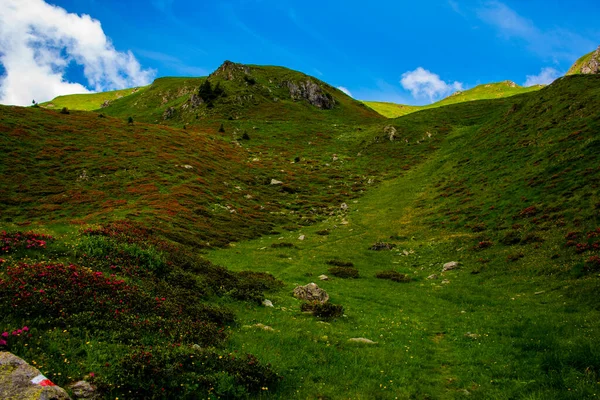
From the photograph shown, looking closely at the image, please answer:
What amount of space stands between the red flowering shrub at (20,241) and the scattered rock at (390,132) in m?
97.9

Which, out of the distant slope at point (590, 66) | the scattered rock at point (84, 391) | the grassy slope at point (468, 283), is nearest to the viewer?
the scattered rock at point (84, 391)

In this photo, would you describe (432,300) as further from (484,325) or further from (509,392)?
(509,392)

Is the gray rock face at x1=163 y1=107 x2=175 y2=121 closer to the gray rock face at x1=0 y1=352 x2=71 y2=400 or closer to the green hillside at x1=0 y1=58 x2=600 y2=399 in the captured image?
the green hillside at x1=0 y1=58 x2=600 y2=399

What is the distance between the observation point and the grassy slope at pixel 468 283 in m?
10.8

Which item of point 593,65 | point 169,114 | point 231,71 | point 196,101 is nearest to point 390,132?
point 196,101

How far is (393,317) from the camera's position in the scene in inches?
717

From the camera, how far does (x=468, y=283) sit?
23953mm

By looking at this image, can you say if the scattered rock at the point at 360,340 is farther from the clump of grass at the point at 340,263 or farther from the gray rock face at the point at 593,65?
the gray rock face at the point at 593,65

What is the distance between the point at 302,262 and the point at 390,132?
83309 millimetres

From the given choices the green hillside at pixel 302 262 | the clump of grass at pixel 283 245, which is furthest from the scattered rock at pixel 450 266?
the clump of grass at pixel 283 245

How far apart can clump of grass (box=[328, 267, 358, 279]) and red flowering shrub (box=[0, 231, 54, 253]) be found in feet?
67.6

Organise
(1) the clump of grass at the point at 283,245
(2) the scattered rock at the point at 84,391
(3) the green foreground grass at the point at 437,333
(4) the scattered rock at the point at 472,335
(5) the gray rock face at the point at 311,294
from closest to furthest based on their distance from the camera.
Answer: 1. (2) the scattered rock at the point at 84,391
2. (3) the green foreground grass at the point at 437,333
3. (4) the scattered rock at the point at 472,335
4. (5) the gray rock face at the point at 311,294
5. (1) the clump of grass at the point at 283,245

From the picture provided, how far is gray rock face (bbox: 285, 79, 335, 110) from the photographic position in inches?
6171

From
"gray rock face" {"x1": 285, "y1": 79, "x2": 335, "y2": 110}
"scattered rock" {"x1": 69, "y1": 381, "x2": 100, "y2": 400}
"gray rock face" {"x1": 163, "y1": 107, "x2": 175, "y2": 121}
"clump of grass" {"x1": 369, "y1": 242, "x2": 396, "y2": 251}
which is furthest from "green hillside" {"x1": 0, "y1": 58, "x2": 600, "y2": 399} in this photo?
"gray rock face" {"x1": 285, "y1": 79, "x2": 335, "y2": 110}
